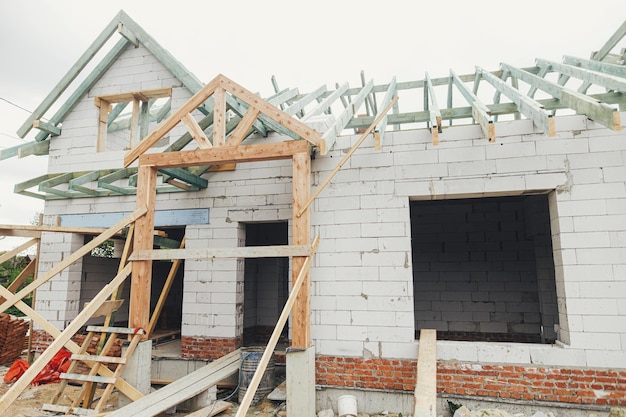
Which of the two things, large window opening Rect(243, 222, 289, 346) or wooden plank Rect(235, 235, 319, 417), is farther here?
large window opening Rect(243, 222, 289, 346)

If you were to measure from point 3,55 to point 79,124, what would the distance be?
608 centimetres

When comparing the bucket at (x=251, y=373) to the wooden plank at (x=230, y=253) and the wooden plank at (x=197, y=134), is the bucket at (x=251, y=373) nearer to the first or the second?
the wooden plank at (x=230, y=253)

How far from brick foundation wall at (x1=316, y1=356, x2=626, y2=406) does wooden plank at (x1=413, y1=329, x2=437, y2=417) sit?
0.37m

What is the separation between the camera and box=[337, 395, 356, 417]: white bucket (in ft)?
16.3

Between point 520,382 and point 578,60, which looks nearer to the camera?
point 520,382

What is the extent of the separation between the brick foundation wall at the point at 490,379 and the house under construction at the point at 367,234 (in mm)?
17

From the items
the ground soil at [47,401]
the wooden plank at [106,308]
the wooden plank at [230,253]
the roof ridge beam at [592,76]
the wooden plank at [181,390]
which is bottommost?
the ground soil at [47,401]

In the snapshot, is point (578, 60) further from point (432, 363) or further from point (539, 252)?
point (432, 363)

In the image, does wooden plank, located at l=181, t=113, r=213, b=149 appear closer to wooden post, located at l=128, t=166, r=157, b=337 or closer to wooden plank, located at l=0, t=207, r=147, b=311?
wooden post, located at l=128, t=166, r=157, b=337

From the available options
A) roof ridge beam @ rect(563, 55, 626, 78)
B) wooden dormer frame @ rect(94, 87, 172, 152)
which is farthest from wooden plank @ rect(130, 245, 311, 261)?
roof ridge beam @ rect(563, 55, 626, 78)

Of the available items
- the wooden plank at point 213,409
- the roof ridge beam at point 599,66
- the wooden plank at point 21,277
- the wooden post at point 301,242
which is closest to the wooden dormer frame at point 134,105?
the wooden plank at point 21,277

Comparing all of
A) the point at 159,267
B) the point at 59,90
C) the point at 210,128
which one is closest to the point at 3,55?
the point at 59,90

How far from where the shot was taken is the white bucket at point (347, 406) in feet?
16.3

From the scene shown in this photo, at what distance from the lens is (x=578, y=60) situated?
696cm
